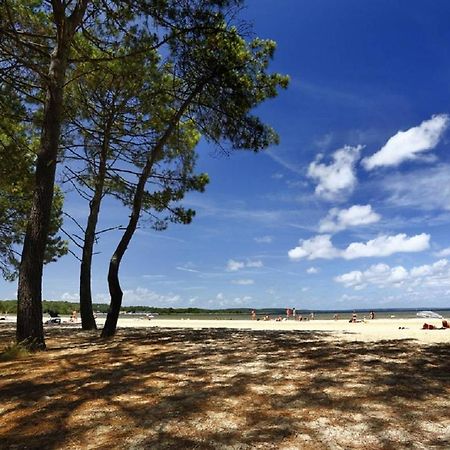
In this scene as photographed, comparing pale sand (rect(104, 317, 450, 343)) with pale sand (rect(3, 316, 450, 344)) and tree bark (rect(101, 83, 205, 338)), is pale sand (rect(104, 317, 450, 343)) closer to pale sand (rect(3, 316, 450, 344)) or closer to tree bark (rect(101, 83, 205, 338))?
pale sand (rect(3, 316, 450, 344))

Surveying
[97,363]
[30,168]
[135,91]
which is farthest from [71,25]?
[97,363]

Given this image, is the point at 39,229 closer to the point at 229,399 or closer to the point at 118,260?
the point at 118,260

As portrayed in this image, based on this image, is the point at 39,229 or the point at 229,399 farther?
the point at 39,229

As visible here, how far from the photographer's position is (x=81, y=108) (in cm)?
1349

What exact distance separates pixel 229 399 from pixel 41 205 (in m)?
5.88

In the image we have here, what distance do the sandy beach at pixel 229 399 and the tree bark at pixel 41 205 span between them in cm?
90

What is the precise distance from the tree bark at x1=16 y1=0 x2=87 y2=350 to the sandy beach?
90 centimetres

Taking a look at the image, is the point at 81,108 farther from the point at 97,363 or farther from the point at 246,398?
the point at 246,398

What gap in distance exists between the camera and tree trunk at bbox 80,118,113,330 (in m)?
13.7

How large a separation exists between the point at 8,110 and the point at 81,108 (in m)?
2.07

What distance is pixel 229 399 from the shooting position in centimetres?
481

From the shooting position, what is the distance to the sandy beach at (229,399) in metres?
3.81

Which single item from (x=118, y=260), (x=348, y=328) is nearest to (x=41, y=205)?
(x=118, y=260)

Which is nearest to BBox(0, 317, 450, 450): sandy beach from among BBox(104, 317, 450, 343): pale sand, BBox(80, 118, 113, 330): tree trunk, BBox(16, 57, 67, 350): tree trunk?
BBox(16, 57, 67, 350): tree trunk
